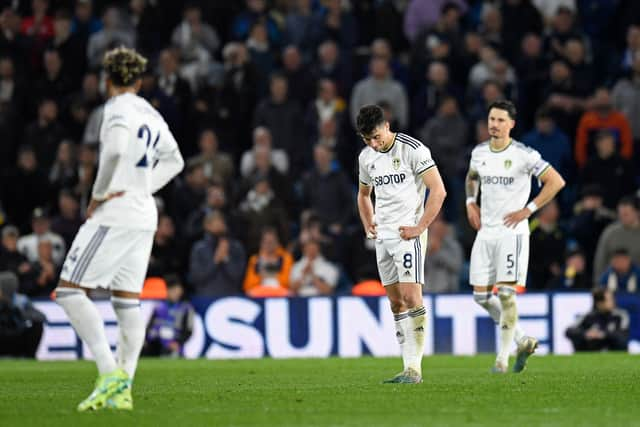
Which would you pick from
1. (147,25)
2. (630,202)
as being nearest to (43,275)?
(147,25)

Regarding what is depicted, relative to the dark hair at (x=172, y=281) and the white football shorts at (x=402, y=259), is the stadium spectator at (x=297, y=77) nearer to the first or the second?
the dark hair at (x=172, y=281)

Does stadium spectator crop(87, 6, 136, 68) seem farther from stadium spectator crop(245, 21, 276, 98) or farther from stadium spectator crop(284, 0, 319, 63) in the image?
stadium spectator crop(284, 0, 319, 63)

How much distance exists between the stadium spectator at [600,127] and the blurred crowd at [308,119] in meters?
0.04

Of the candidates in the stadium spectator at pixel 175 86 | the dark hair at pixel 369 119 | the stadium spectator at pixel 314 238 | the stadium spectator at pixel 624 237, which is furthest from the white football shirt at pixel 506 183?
the stadium spectator at pixel 175 86

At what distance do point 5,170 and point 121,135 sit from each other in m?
14.2

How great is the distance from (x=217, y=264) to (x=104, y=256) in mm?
11323

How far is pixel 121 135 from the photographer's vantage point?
9336 mm

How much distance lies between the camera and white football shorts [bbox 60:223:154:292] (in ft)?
30.6

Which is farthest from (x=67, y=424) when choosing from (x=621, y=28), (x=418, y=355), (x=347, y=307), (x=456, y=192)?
(x=621, y=28)

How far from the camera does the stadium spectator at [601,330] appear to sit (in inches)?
739

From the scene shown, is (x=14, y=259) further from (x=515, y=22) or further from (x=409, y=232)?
(x=409, y=232)

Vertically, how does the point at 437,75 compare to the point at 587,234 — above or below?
above

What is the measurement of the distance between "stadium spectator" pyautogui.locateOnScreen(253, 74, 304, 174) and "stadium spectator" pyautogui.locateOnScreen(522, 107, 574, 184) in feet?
12.5

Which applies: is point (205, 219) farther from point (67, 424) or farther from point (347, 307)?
point (67, 424)
